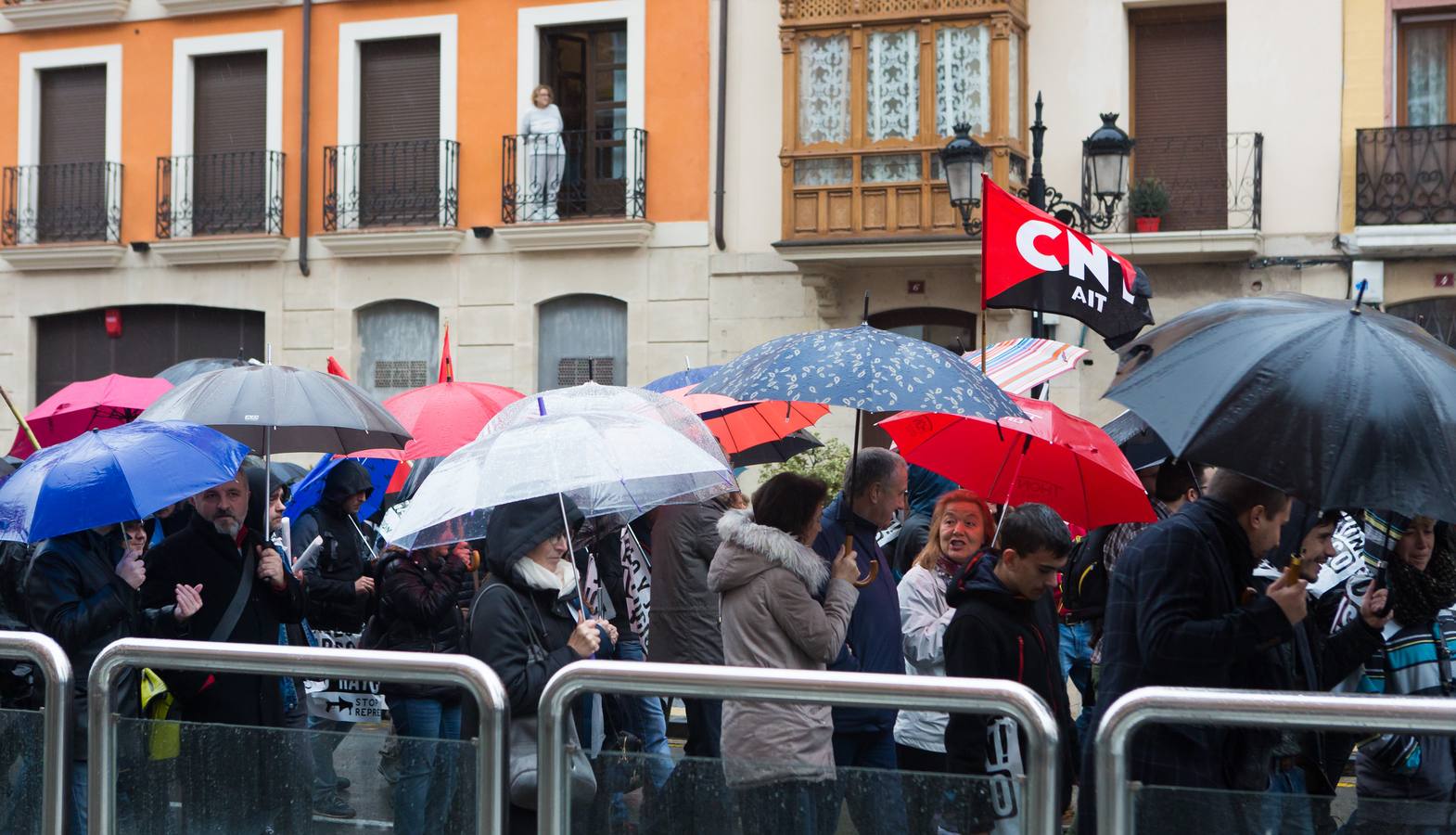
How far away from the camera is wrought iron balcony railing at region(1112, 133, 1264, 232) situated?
1919cm

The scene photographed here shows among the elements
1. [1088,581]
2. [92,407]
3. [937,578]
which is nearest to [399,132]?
[92,407]

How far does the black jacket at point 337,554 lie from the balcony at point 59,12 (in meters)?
17.6

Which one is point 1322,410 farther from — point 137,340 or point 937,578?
point 137,340

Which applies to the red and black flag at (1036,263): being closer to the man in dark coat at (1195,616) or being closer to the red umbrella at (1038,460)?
the red umbrella at (1038,460)

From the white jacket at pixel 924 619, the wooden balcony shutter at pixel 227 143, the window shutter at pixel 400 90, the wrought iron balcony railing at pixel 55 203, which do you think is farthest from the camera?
the wrought iron balcony railing at pixel 55 203

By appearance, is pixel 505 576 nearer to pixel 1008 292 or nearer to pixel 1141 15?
pixel 1008 292

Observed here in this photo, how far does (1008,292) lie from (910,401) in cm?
203

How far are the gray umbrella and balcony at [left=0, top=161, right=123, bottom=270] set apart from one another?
17485 mm

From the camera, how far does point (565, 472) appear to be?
5.25 m

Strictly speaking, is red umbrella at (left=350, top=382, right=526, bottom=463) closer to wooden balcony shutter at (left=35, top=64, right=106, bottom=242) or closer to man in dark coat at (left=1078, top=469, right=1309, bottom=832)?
man in dark coat at (left=1078, top=469, right=1309, bottom=832)

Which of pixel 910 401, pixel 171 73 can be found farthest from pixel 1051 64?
pixel 910 401

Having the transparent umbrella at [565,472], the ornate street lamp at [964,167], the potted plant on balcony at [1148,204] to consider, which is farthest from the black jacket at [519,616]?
the potted plant on balcony at [1148,204]

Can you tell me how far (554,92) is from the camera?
22.3m

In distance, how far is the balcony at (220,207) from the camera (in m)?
23.0
